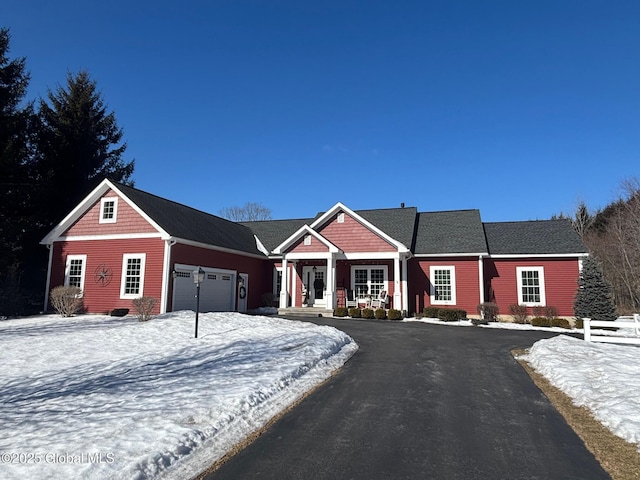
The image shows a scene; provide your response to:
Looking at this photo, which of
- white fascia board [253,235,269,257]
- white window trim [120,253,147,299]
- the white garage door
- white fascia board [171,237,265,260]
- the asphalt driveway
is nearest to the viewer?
the asphalt driveway

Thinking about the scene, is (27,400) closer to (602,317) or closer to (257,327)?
(257,327)

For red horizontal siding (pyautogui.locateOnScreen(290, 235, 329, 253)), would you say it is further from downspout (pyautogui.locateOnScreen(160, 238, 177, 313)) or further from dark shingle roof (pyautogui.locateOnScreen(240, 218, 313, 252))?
downspout (pyautogui.locateOnScreen(160, 238, 177, 313))

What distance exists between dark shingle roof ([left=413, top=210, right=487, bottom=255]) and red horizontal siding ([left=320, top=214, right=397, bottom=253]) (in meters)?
2.65

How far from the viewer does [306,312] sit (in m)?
21.1

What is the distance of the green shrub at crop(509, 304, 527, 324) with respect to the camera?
1930 cm

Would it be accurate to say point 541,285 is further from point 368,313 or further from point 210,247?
point 210,247

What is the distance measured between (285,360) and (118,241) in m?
13.6

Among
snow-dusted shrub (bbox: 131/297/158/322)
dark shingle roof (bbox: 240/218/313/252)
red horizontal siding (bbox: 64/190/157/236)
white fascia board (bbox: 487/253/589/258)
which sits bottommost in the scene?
snow-dusted shrub (bbox: 131/297/158/322)

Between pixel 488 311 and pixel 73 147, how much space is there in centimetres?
2759

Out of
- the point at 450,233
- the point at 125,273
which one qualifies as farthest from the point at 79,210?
the point at 450,233

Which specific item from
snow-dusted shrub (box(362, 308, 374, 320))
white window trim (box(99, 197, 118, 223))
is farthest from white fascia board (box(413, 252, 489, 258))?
white window trim (box(99, 197, 118, 223))

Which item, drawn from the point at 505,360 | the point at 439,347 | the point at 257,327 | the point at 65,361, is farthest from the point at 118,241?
the point at 505,360

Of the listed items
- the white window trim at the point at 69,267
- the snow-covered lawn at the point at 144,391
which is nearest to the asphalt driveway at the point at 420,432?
the snow-covered lawn at the point at 144,391

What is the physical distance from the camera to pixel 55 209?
2559cm
